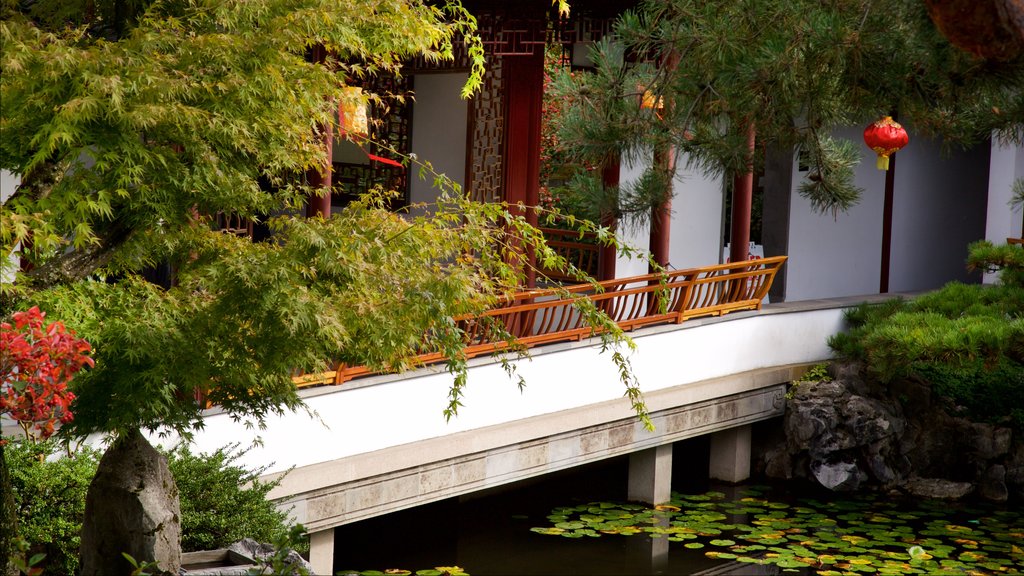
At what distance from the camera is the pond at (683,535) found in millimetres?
8055

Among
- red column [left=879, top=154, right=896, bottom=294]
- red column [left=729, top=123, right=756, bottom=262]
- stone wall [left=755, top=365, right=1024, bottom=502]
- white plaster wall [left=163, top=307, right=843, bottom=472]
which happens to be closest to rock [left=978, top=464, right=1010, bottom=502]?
stone wall [left=755, top=365, right=1024, bottom=502]

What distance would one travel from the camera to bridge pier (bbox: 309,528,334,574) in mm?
6836

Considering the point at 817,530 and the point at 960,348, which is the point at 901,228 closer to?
the point at 960,348

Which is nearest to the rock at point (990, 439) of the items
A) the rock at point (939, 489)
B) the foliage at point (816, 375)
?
the rock at point (939, 489)

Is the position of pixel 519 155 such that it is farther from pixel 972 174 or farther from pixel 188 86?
pixel 972 174

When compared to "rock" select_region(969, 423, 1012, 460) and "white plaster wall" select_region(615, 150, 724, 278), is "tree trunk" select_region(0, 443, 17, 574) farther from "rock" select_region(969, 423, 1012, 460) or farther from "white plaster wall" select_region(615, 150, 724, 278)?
"rock" select_region(969, 423, 1012, 460)

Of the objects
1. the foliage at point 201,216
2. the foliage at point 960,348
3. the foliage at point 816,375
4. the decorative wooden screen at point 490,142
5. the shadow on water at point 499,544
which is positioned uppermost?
the decorative wooden screen at point 490,142

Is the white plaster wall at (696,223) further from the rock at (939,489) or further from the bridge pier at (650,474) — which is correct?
the rock at (939,489)

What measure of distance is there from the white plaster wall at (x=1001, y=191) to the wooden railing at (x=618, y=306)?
344 centimetres

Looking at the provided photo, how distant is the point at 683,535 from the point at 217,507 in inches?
168

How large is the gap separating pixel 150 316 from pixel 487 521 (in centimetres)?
526

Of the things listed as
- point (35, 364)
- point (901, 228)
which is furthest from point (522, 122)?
point (901, 228)

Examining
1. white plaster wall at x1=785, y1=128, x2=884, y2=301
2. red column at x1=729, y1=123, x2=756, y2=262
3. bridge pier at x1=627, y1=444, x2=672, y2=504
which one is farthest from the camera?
white plaster wall at x1=785, y1=128, x2=884, y2=301

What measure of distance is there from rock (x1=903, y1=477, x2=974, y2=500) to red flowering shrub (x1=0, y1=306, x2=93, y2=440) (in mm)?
8292
